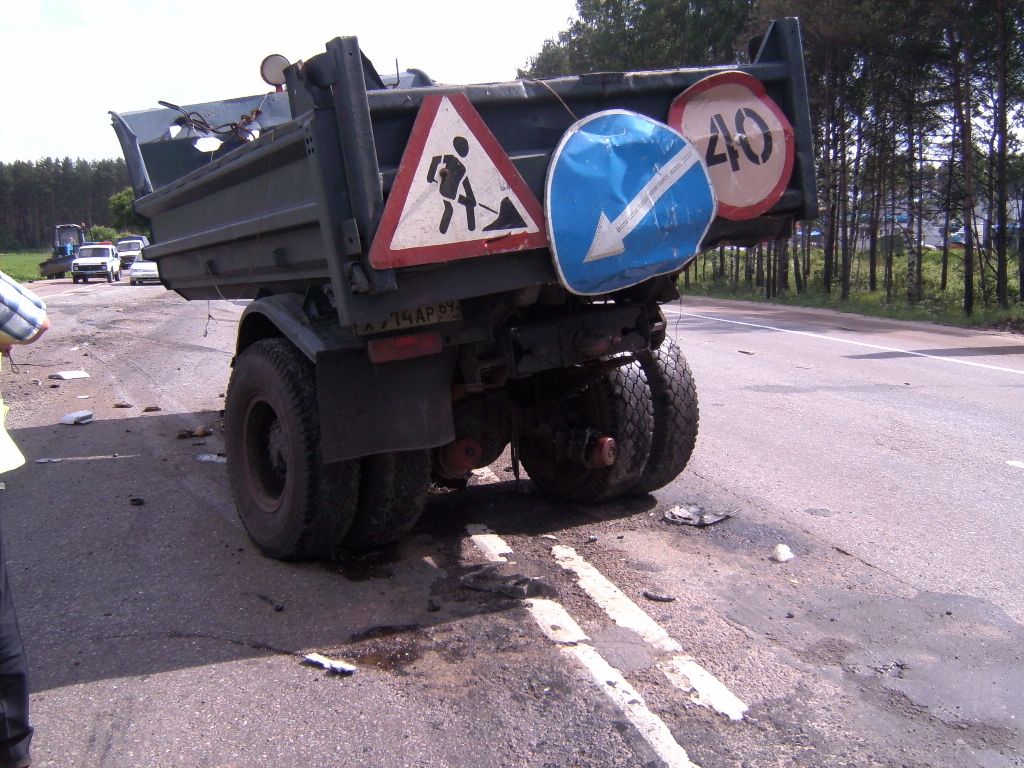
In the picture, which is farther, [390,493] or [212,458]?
[212,458]

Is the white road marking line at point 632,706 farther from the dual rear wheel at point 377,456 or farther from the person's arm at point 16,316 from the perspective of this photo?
the person's arm at point 16,316

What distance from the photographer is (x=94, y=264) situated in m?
41.2

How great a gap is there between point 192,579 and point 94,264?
41.2m

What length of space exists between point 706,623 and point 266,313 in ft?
8.59

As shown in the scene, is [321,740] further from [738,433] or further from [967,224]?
[967,224]

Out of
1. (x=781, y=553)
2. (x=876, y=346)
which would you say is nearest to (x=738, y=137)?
(x=781, y=553)

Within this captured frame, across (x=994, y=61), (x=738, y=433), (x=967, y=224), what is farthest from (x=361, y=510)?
(x=994, y=61)

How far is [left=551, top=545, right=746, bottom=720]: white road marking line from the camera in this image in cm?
317

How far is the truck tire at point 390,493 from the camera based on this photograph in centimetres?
437

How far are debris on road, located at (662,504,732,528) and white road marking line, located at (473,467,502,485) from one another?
136 centimetres

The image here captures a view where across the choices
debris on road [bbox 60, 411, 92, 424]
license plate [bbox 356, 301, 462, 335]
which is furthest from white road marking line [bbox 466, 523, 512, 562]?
debris on road [bbox 60, 411, 92, 424]

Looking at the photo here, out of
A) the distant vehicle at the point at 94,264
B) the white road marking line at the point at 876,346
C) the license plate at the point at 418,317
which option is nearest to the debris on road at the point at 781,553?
the license plate at the point at 418,317

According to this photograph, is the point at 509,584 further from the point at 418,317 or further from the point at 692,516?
the point at 692,516

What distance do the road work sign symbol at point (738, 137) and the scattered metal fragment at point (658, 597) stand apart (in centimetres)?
179
